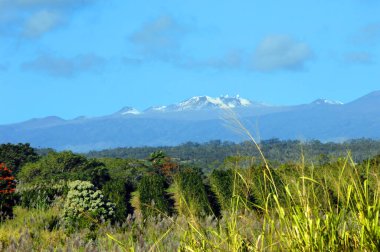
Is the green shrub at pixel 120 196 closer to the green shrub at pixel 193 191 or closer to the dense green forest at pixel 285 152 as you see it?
the green shrub at pixel 193 191

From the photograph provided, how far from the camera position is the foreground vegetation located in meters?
4.93

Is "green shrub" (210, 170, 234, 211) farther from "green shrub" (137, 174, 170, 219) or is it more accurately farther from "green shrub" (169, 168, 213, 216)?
"green shrub" (137, 174, 170, 219)

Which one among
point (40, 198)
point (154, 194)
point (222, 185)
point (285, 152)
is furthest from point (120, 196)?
point (285, 152)

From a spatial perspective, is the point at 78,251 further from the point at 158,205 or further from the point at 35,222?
the point at 158,205

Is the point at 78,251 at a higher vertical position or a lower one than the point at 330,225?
lower

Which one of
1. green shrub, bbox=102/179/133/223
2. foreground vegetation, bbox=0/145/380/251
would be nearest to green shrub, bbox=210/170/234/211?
foreground vegetation, bbox=0/145/380/251

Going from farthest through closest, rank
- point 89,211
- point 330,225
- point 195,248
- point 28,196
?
point 28,196, point 89,211, point 195,248, point 330,225

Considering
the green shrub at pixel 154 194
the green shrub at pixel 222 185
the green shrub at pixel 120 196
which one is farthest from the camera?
the green shrub at pixel 222 185

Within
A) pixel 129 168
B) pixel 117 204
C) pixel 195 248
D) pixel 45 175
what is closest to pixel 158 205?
pixel 117 204

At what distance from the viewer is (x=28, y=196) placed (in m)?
15.1

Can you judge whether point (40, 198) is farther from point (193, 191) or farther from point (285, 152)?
point (285, 152)

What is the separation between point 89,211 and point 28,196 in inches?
125

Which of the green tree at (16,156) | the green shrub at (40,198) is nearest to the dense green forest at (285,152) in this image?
the green shrub at (40,198)

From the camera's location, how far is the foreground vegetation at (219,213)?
4934 millimetres
